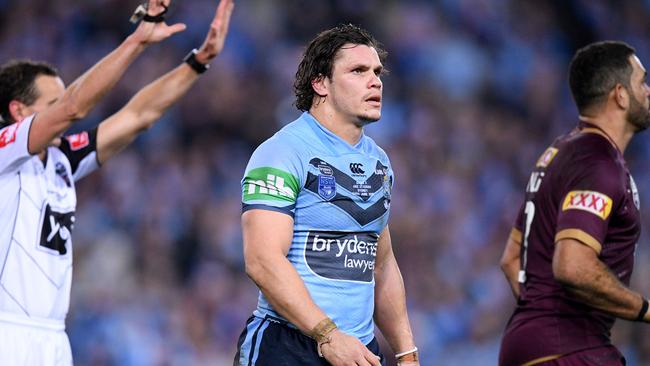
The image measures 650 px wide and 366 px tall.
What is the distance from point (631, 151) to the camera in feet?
39.3

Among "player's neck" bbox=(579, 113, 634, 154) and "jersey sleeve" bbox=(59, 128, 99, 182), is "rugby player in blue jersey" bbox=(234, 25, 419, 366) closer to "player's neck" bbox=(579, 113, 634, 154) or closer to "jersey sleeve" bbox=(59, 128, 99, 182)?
"player's neck" bbox=(579, 113, 634, 154)

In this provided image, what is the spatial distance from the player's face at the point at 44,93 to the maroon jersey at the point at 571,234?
2.71 m

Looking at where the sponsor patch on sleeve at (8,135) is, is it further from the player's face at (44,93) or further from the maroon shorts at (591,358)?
the maroon shorts at (591,358)

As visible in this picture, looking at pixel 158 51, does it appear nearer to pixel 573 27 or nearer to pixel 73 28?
pixel 73 28

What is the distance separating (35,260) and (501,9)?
927 cm

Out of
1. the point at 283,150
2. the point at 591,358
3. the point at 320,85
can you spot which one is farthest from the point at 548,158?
the point at 283,150

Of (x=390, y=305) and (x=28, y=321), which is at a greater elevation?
(x=390, y=305)

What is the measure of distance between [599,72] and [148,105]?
97.9 inches

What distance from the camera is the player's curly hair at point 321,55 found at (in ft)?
15.6

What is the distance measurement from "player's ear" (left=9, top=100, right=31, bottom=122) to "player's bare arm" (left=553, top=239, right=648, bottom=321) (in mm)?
3001

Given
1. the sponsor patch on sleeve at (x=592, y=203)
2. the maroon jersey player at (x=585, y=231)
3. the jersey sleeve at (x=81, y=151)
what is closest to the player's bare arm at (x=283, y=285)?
the maroon jersey player at (x=585, y=231)

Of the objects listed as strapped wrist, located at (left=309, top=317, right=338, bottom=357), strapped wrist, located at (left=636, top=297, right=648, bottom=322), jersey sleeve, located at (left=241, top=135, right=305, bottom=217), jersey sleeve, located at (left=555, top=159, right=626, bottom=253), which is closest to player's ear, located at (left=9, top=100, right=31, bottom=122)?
jersey sleeve, located at (left=241, top=135, right=305, bottom=217)

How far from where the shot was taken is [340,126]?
4.71 metres

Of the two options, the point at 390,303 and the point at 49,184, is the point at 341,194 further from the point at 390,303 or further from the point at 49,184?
the point at 49,184
